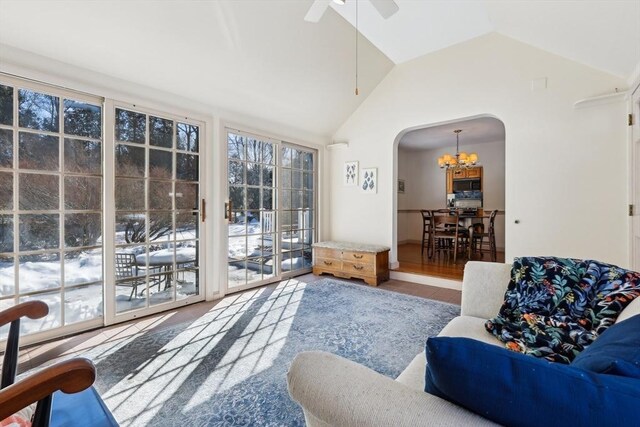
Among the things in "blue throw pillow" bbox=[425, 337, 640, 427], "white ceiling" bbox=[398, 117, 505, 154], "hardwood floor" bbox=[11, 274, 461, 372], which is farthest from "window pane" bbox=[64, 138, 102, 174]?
"white ceiling" bbox=[398, 117, 505, 154]

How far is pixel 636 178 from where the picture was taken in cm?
283

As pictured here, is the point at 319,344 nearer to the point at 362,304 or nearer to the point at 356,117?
the point at 362,304

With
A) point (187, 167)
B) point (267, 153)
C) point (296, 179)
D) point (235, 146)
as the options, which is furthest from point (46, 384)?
point (296, 179)

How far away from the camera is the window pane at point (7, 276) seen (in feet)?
7.58

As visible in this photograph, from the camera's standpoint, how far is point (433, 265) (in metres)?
4.94

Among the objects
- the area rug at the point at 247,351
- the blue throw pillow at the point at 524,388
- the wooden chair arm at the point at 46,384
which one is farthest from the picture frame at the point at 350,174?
the wooden chair arm at the point at 46,384

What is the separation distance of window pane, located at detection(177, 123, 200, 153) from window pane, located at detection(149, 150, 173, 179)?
0.63 feet

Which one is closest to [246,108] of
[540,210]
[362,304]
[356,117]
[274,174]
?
[274,174]

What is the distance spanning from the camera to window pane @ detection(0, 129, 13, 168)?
2305mm

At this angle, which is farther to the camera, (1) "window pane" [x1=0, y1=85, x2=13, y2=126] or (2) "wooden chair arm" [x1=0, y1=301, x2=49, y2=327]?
(1) "window pane" [x1=0, y1=85, x2=13, y2=126]

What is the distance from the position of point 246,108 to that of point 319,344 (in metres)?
2.99

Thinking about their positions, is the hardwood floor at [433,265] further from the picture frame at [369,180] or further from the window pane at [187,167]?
the window pane at [187,167]

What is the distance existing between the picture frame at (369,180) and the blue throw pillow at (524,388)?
4115 mm

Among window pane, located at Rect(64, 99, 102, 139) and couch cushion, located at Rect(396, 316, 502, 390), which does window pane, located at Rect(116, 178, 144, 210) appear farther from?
couch cushion, located at Rect(396, 316, 502, 390)
